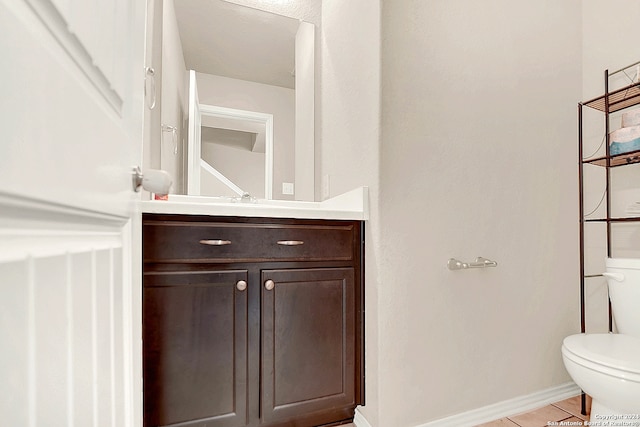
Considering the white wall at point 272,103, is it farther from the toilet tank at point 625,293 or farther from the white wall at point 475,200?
the toilet tank at point 625,293

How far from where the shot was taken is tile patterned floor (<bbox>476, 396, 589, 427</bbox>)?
4.64ft

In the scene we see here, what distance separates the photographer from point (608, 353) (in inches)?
45.3

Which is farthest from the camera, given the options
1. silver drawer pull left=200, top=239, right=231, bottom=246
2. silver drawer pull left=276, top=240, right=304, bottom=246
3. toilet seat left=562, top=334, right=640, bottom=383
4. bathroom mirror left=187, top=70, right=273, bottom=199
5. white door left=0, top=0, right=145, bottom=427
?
bathroom mirror left=187, top=70, right=273, bottom=199

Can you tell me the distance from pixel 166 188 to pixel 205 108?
1.38m

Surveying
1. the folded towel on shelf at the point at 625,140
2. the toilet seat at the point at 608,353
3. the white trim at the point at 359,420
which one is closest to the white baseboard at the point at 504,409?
the white trim at the point at 359,420

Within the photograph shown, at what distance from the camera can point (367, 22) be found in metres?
1.40

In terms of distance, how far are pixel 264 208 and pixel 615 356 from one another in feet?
4.39

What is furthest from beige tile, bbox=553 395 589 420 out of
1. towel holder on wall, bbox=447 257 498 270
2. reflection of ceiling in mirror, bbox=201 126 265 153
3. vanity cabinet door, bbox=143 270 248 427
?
reflection of ceiling in mirror, bbox=201 126 265 153

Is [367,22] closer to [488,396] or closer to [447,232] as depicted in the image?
[447,232]

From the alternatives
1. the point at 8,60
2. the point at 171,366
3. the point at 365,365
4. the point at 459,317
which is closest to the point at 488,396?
the point at 459,317

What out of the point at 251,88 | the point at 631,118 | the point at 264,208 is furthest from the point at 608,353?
the point at 251,88

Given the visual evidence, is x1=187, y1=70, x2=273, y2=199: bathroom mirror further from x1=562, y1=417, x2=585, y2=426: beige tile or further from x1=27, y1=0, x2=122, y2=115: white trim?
x1=562, y1=417, x2=585, y2=426: beige tile

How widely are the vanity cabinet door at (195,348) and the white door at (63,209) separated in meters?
0.61

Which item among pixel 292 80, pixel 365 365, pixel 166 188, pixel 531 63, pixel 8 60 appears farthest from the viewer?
pixel 292 80
